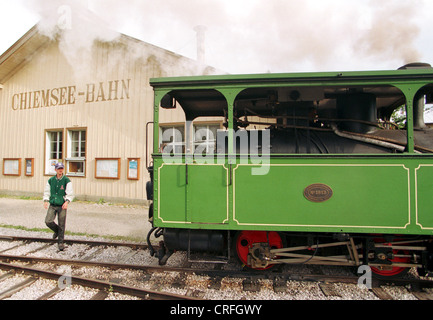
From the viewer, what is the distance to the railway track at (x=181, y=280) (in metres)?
3.22

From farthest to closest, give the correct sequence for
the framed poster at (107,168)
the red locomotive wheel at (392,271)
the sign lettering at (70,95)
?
the sign lettering at (70,95)
the framed poster at (107,168)
the red locomotive wheel at (392,271)

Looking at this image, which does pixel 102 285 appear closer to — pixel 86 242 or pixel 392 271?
pixel 86 242

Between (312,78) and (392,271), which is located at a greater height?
(312,78)

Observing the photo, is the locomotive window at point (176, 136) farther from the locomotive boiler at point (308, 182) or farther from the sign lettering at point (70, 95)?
the locomotive boiler at point (308, 182)

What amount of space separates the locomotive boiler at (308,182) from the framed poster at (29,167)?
1081 cm

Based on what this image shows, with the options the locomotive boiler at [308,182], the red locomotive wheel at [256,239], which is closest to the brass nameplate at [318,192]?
the locomotive boiler at [308,182]

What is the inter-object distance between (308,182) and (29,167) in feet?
42.7

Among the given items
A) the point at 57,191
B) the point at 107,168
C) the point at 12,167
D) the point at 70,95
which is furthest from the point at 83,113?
the point at 57,191

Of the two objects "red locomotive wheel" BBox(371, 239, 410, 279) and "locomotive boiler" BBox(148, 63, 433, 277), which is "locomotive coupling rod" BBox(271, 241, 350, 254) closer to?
"locomotive boiler" BBox(148, 63, 433, 277)

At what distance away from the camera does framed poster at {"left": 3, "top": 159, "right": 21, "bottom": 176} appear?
11764 millimetres

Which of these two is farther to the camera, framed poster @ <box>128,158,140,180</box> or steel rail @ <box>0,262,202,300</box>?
framed poster @ <box>128,158,140,180</box>

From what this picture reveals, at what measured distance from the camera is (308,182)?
9.86ft

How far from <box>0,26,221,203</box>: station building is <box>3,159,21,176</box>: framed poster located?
0.12ft

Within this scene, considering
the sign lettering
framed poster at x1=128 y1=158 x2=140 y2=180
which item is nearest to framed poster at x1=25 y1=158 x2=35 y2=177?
the sign lettering
